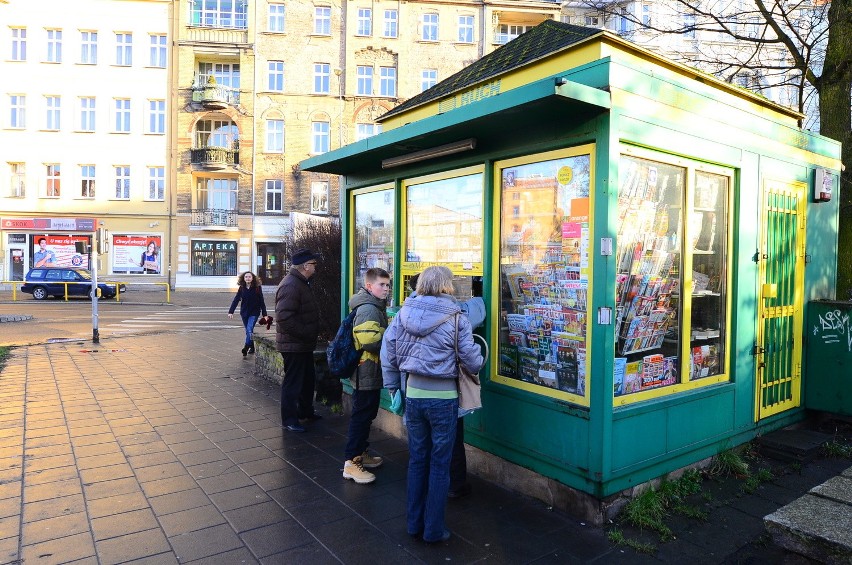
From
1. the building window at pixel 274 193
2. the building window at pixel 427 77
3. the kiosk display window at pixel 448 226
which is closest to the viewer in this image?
the kiosk display window at pixel 448 226

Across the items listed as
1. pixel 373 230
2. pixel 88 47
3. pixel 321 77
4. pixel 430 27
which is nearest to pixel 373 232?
pixel 373 230

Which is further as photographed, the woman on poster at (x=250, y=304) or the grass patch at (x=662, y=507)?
the woman on poster at (x=250, y=304)

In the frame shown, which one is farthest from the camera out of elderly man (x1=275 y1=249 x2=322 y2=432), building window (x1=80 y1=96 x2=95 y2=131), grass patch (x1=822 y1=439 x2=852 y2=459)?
building window (x1=80 y1=96 x2=95 y2=131)

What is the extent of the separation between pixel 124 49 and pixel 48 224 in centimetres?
1106

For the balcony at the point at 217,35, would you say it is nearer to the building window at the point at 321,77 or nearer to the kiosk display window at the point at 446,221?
the building window at the point at 321,77

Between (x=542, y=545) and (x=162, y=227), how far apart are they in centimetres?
3441

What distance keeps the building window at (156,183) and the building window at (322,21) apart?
1239 cm

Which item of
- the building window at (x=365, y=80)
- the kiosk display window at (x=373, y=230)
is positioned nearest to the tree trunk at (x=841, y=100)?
the kiosk display window at (x=373, y=230)

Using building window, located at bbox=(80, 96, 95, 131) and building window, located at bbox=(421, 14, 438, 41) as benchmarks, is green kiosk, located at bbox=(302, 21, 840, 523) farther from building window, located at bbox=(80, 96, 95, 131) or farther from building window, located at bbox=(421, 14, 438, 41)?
building window, located at bbox=(80, 96, 95, 131)

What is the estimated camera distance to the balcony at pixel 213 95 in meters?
33.0

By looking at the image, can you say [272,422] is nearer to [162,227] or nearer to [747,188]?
[747,188]

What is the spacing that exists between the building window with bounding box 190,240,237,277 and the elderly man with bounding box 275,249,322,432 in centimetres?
2946

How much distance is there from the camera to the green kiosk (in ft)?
12.9

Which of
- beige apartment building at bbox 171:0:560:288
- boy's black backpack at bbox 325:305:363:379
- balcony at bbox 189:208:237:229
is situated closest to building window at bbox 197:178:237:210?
beige apartment building at bbox 171:0:560:288
